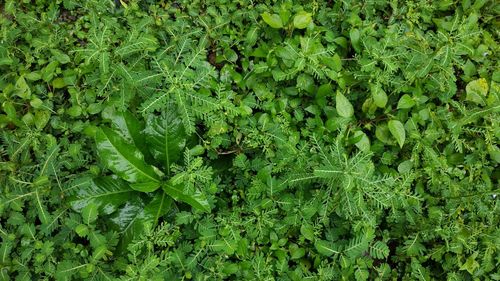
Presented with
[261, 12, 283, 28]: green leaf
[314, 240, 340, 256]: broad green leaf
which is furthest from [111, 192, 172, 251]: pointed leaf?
[261, 12, 283, 28]: green leaf

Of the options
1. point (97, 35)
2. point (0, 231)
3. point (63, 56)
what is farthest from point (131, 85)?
point (0, 231)

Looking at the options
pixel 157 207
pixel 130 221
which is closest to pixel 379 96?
pixel 157 207

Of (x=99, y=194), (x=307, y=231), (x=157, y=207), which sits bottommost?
(x=307, y=231)

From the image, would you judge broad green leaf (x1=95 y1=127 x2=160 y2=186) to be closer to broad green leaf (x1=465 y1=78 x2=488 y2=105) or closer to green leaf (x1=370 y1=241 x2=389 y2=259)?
green leaf (x1=370 y1=241 x2=389 y2=259)

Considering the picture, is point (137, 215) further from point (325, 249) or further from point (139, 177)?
point (325, 249)

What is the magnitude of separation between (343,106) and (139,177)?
1695 millimetres

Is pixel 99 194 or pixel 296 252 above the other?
pixel 99 194

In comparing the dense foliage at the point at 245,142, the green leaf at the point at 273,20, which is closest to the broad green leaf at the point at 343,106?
the dense foliage at the point at 245,142

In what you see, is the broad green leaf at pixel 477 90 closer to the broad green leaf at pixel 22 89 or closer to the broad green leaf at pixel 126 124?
the broad green leaf at pixel 126 124

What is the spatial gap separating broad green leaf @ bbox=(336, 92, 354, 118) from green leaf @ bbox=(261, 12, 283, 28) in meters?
0.76

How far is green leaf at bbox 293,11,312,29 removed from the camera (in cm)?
360

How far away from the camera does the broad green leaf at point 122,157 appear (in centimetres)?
320

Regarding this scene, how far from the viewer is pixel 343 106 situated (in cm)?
354

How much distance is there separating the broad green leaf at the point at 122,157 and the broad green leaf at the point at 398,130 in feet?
6.34
